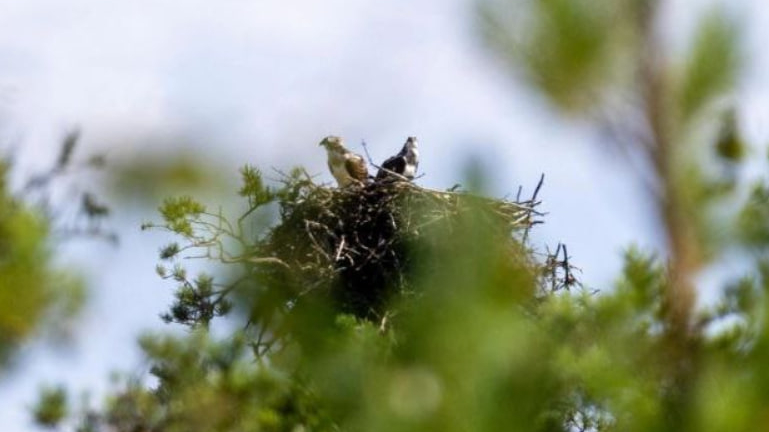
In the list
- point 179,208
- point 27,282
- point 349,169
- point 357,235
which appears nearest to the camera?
point 27,282

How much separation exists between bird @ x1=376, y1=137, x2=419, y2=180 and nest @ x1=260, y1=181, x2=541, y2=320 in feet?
1.46

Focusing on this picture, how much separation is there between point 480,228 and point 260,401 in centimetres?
193

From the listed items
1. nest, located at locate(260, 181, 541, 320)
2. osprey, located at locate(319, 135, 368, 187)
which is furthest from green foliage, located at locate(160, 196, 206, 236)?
osprey, located at locate(319, 135, 368, 187)

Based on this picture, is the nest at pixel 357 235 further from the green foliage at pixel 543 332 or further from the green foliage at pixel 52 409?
the green foliage at pixel 52 409

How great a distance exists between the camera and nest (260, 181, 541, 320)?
1092 cm

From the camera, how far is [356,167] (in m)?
12.6

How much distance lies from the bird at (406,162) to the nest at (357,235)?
0.44 metres

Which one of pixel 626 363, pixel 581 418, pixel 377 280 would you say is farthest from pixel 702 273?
pixel 377 280

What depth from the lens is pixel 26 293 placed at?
4.82m

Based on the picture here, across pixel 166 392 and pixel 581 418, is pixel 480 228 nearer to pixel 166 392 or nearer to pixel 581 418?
pixel 166 392

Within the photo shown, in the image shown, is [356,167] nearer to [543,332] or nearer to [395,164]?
[395,164]

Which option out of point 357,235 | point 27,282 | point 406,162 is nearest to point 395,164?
point 406,162

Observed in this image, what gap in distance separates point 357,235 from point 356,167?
1.17 metres

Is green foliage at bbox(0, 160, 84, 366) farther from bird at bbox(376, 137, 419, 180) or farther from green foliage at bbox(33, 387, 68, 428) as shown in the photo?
bird at bbox(376, 137, 419, 180)
